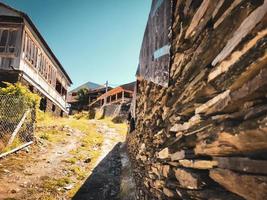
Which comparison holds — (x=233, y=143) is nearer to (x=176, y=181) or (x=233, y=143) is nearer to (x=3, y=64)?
(x=176, y=181)

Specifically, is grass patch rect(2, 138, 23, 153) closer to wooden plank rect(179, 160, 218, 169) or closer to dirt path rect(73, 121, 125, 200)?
dirt path rect(73, 121, 125, 200)

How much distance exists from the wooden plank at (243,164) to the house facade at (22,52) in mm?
16321

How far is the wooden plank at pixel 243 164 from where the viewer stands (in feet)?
4.84

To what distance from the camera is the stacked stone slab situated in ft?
5.02

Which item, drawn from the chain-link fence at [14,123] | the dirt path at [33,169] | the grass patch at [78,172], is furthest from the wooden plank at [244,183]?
the chain-link fence at [14,123]

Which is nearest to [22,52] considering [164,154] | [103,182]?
[103,182]

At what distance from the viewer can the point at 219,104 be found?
1.95 m

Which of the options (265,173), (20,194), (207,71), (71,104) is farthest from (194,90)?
(71,104)

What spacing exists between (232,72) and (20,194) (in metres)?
7.13

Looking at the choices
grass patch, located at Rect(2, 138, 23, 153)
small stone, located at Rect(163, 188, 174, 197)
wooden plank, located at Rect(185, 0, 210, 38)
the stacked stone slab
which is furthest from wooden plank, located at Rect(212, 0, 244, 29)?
grass patch, located at Rect(2, 138, 23, 153)

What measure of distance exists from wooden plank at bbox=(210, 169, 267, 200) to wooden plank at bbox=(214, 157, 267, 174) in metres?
0.03

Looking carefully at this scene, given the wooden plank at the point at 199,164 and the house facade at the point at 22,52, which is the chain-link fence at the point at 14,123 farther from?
the wooden plank at the point at 199,164

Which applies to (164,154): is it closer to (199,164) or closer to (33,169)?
(199,164)

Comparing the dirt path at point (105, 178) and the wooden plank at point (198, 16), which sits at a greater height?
the wooden plank at point (198, 16)
